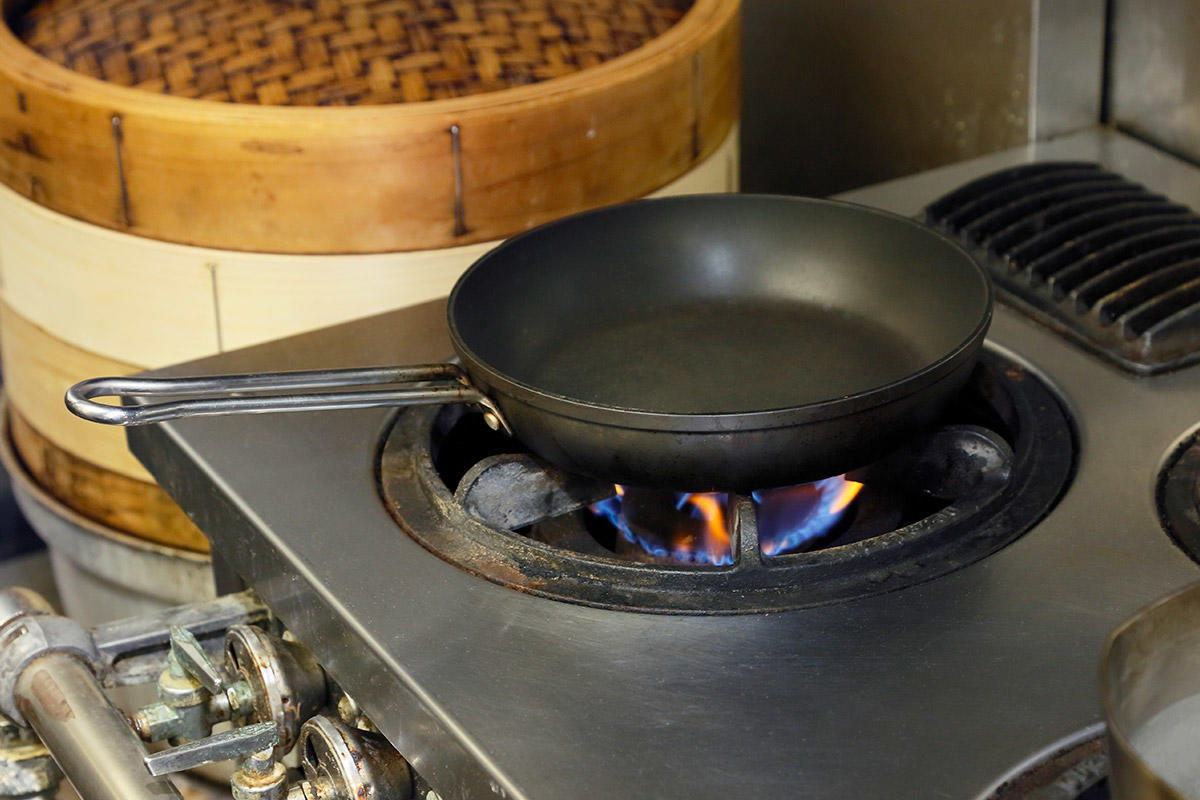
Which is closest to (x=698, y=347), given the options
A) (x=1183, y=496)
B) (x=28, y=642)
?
(x=1183, y=496)

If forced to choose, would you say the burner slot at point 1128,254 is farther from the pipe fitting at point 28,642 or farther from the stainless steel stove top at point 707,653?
the pipe fitting at point 28,642

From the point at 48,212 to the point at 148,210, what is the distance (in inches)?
5.0

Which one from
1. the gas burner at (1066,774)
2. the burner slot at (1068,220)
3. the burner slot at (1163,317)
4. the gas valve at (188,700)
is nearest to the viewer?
the gas burner at (1066,774)

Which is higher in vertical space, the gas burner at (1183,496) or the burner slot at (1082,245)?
the burner slot at (1082,245)

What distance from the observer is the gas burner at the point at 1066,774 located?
0.64m

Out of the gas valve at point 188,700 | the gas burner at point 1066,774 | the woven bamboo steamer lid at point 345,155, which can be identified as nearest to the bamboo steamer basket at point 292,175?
the woven bamboo steamer lid at point 345,155

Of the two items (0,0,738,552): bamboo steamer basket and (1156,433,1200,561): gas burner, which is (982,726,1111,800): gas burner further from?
(0,0,738,552): bamboo steamer basket

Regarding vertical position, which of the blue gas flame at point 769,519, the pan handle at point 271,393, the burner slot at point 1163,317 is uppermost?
the pan handle at point 271,393

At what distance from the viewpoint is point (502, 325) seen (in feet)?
3.18

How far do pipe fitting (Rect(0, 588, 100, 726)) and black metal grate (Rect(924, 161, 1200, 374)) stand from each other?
2.33 feet

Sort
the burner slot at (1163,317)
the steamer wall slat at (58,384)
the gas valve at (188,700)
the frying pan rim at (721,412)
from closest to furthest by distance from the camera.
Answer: the frying pan rim at (721,412), the gas valve at (188,700), the burner slot at (1163,317), the steamer wall slat at (58,384)

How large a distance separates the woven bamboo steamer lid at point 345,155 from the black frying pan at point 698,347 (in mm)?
197

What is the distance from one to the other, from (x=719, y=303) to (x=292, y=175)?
377mm

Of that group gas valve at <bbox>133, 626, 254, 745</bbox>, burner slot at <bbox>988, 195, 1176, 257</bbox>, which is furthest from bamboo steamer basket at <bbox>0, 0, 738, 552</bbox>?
gas valve at <bbox>133, 626, 254, 745</bbox>
